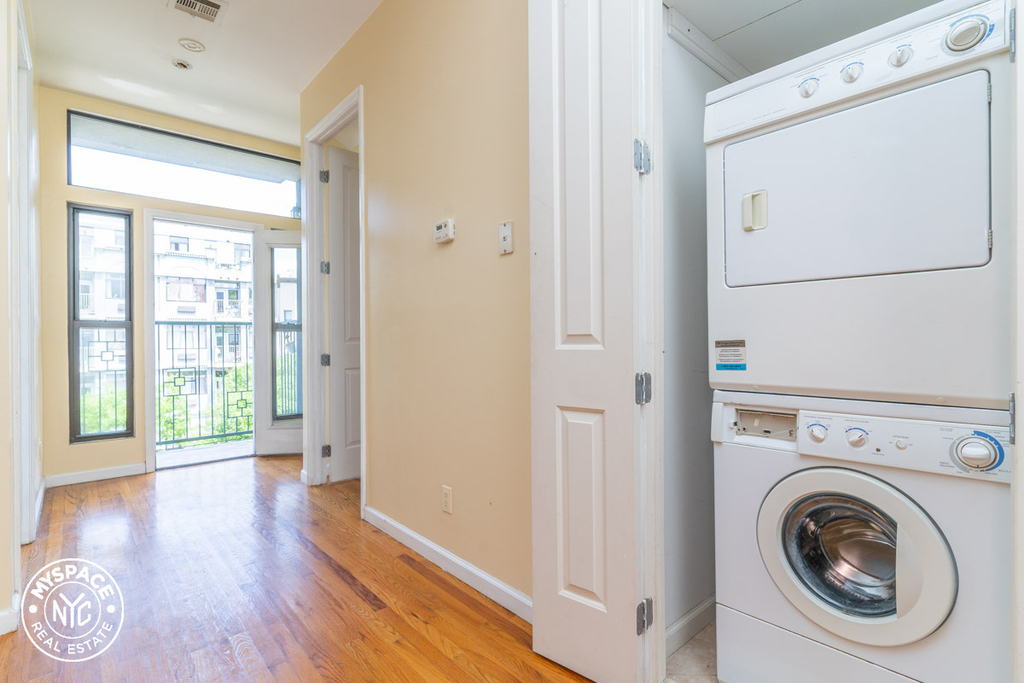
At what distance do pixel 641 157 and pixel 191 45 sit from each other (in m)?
3.16

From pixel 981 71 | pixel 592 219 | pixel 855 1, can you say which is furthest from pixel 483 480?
pixel 855 1

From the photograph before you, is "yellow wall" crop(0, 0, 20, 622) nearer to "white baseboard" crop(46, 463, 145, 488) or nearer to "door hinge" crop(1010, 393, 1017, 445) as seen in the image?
"white baseboard" crop(46, 463, 145, 488)

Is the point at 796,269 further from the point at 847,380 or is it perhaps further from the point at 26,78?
the point at 26,78

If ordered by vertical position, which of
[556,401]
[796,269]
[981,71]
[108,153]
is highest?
[108,153]

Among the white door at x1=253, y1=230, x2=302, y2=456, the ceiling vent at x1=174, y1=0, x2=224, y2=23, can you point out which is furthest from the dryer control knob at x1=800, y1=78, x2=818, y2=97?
the white door at x1=253, y1=230, x2=302, y2=456

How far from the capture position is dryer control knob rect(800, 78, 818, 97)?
1.27m

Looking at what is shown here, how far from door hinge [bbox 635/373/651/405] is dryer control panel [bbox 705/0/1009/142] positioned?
71cm

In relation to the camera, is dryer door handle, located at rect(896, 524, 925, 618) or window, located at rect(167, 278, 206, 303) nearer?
dryer door handle, located at rect(896, 524, 925, 618)

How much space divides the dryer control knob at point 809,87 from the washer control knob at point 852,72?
2.3 inches

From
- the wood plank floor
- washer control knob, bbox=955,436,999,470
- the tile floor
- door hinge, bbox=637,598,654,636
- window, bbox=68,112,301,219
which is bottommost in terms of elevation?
the tile floor

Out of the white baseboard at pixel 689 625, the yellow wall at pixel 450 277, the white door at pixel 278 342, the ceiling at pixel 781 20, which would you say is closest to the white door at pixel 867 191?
the ceiling at pixel 781 20

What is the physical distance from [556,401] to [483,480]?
660 millimetres

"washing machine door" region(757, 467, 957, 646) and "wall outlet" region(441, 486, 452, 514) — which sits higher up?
"washing machine door" region(757, 467, 957, 646)

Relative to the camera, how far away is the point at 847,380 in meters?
1.23
